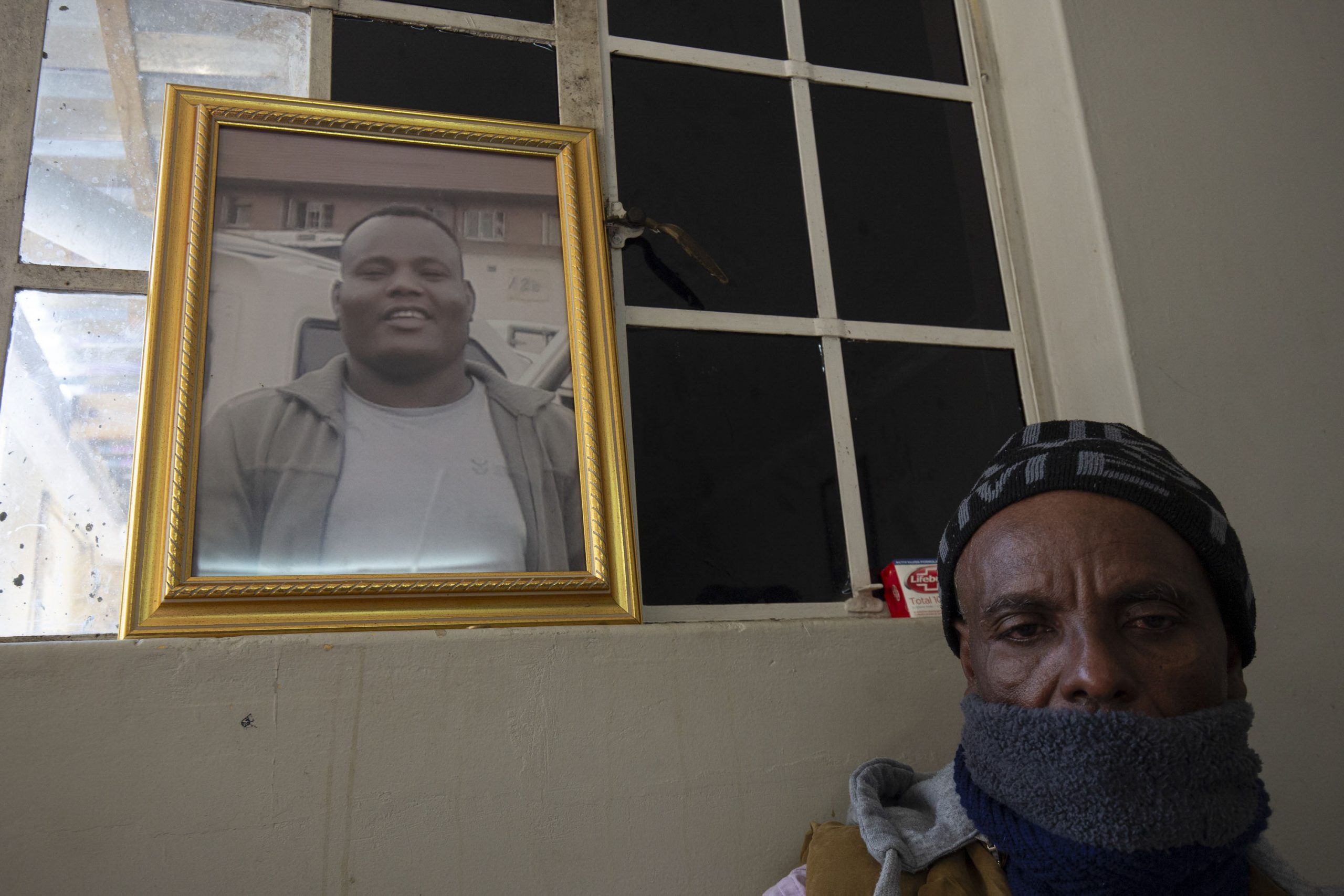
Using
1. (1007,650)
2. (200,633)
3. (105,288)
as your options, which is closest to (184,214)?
(105,288)

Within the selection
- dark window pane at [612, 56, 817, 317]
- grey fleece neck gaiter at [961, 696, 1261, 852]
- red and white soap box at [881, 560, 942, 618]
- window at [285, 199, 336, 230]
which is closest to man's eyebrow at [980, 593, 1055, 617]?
grey fleece neck gaiter at [961, 696, 1261, 852]

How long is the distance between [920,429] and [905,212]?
43 cm

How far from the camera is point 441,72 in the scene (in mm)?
1585

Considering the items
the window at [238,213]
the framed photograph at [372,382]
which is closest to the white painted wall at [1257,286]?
the framed photograph at [372,382]

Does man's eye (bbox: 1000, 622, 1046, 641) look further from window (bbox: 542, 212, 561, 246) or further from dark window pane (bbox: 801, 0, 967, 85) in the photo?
dark window pane (bbox: 801, 0, 967, 85)

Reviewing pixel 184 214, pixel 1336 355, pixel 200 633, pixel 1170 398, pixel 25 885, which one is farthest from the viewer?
pixel 1336 355

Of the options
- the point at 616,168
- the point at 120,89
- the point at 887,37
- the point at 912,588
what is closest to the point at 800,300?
the point at 616,168

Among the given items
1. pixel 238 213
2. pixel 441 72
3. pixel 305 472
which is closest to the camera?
pixel 305 472

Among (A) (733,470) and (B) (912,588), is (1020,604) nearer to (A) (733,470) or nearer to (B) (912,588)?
(B) (912,588)

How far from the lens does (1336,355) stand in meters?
1.66

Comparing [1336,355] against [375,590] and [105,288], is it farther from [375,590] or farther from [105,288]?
[105,288]

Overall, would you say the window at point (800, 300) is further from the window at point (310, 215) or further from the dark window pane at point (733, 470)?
the window at point (310, 215)

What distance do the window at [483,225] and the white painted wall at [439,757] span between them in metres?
0.61

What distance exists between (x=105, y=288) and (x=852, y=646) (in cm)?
116
